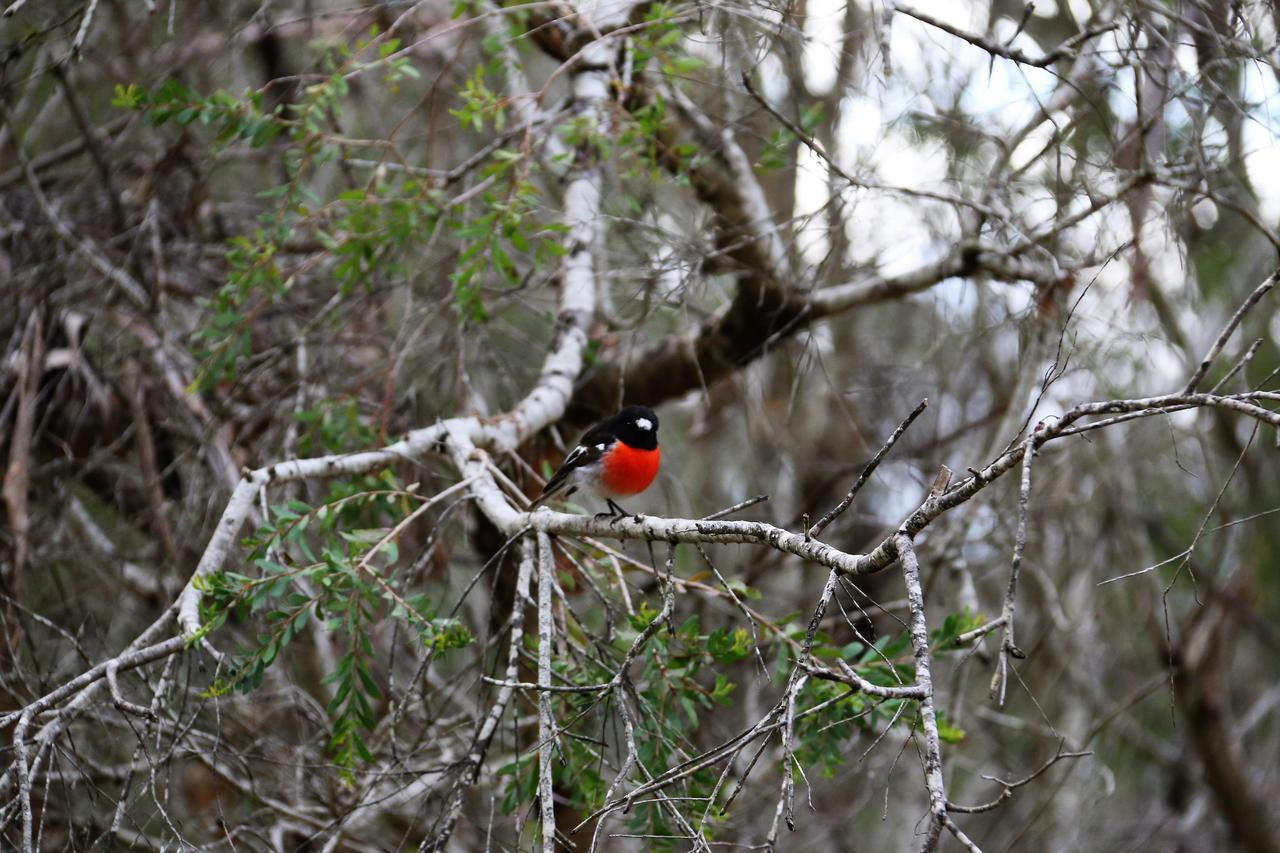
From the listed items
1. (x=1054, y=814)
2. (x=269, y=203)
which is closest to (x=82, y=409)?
(x=269, y=203)

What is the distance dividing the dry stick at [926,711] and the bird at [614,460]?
243 centimetres

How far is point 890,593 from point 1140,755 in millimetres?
2395

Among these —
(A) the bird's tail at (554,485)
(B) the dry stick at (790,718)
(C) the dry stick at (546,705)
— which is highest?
(B) the dry stick at (790,718)

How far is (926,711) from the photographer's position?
1.59m

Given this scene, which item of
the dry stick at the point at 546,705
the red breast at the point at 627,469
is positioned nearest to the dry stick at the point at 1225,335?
the dry stick at the point at 546,705

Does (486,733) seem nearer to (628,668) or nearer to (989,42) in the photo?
(628,668)

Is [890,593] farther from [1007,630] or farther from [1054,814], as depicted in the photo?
[1007,630]

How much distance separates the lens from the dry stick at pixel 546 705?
2303 mm

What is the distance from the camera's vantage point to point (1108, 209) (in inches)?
163

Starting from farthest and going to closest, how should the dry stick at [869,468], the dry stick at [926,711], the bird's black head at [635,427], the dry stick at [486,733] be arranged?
the bird's black head at [635,427] → the dry stick at [486,733] → the dry stick at [869,468] → the dry stick at [926,711]

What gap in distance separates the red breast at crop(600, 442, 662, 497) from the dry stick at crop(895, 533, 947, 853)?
7.94 feet

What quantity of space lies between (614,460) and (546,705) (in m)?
1.70

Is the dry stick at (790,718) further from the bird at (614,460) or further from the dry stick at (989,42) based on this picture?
the bird at (614,460)

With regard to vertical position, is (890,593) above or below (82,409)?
below
